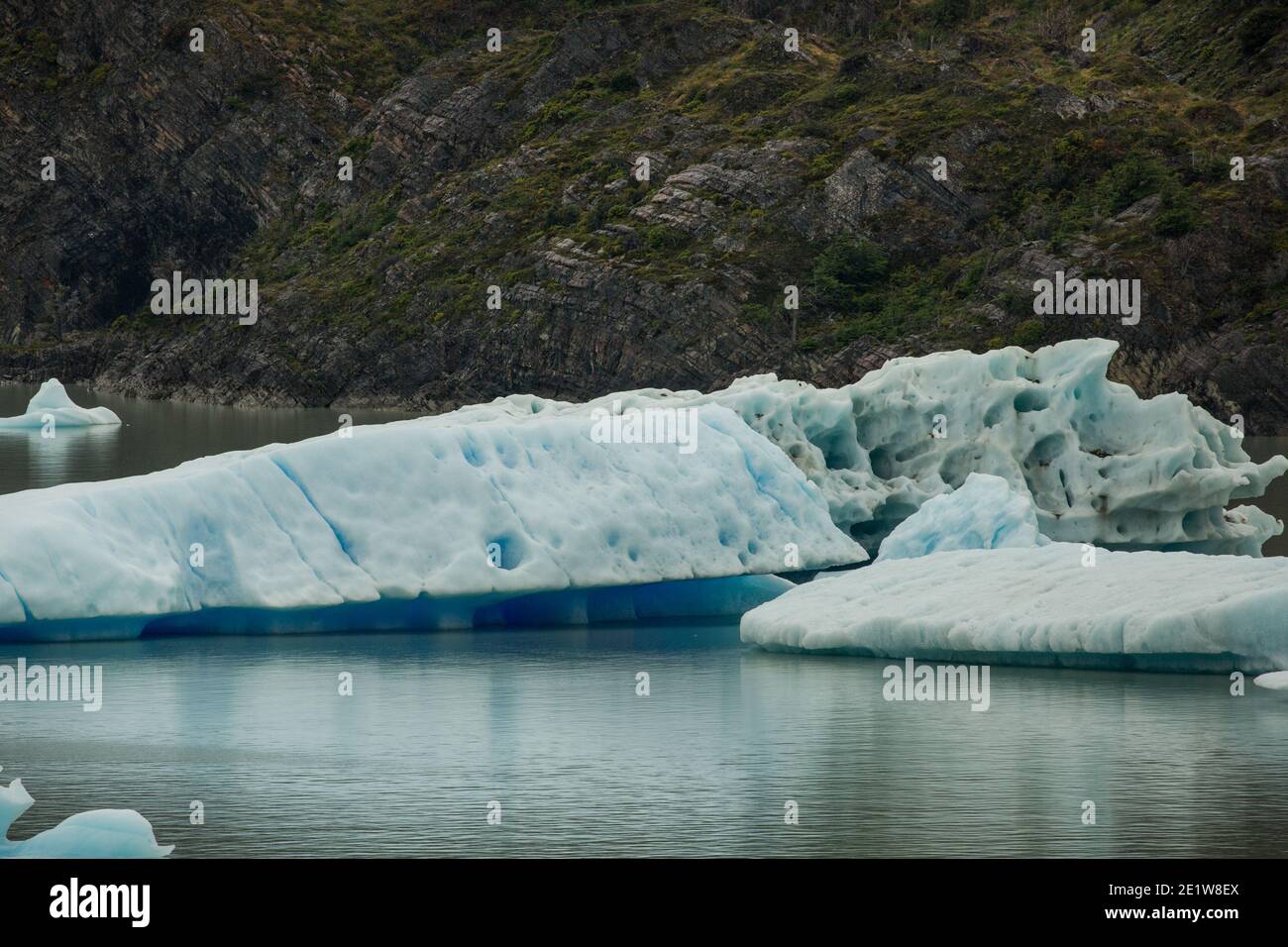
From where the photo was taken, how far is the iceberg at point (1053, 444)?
88.9 feet

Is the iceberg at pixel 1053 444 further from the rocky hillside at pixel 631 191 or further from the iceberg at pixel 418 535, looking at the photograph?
the rocky hillside at pixel 631 191

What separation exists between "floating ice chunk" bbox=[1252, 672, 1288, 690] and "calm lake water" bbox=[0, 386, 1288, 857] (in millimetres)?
146

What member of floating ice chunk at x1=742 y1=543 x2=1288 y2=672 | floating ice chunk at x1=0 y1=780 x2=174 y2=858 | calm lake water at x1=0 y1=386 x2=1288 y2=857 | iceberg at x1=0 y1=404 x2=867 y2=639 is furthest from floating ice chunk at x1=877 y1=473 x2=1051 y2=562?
floating ice chunk at x1=0 y1=780 x2=174 y2=858

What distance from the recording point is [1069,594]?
17969 mm

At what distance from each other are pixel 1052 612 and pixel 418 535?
6.33 m

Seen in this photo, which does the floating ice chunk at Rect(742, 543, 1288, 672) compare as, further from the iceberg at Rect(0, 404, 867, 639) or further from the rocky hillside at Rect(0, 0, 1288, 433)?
the rocky hillside at Rect(0, 0, 1288, 433)

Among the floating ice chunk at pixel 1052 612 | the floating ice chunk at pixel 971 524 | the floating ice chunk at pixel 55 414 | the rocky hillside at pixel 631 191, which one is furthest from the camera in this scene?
the rocky hillside at pixel 631 191

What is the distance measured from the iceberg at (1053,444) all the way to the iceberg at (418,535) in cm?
379

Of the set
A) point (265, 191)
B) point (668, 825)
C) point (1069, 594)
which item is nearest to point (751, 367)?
point (265, 191)

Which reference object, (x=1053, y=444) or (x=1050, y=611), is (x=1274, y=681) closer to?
(x=1050, y=611)

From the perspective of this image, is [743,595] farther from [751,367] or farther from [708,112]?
[708,112]

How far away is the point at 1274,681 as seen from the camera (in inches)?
654

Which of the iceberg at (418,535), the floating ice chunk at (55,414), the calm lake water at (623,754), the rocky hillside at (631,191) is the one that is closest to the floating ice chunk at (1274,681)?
the calm lake water at (623,754)

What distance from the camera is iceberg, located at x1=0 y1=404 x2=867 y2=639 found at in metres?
18.5
